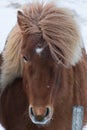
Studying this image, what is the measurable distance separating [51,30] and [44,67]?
0.24m

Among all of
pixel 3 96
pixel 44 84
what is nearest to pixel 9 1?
pixel 3 96

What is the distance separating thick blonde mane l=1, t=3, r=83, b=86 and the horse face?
0.05 meters

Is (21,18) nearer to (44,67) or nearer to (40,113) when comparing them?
(44,67)

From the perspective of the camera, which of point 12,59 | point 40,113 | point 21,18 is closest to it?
point 40,113

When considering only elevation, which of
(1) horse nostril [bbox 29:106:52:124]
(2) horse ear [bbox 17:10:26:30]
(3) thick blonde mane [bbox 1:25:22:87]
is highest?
(2) horse ear [bbox 17:10:26:30]

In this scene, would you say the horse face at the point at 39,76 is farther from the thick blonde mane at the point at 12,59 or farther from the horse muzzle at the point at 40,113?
the thick blonde mane at the point at 12,59

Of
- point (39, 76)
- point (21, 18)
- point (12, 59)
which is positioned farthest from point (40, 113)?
point (21, 18)

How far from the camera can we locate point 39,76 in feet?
9.59

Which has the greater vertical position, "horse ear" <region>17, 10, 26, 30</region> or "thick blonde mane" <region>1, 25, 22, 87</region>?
"horse ear" <region>17, 10, 26, 30</region>

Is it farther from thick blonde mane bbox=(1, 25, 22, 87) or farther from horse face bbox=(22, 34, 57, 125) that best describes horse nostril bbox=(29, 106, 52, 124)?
thick blonde mane bbox=(1, 25, 22, 87)

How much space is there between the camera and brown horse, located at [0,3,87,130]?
294 cm

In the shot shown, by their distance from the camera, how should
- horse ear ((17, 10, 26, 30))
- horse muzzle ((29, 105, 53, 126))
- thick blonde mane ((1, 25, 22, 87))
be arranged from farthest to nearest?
thick blonde mane ((1, 25, 22, 87)) → horse ear ((17, 10, 26, 30)) → horse muzzle ((29, 105, 53, 126))

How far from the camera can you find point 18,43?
124 inches

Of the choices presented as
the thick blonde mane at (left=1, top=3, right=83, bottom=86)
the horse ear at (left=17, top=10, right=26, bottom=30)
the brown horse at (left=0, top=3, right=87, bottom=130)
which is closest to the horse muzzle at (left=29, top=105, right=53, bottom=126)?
the brown horse at (left=0, top=3, right=87, bottom=130)
